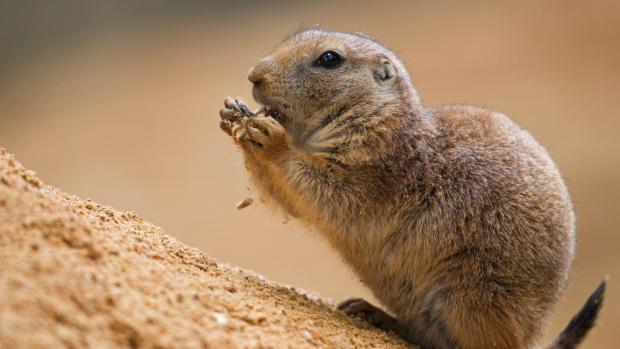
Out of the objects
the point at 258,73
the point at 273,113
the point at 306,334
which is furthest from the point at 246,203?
the point at 306,334

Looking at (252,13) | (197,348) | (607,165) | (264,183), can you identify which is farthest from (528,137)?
(252,13)

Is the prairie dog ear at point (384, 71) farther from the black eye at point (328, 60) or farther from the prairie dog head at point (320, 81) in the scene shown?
the black eye at point (328, 60)

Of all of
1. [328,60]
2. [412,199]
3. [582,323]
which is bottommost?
[582,323]

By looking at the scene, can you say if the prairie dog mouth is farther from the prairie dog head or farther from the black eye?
the black eye

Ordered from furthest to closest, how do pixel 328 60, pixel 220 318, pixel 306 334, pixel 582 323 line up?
pixel 328 60
pixel 582 323
pixel 306 334
pixel 220 318

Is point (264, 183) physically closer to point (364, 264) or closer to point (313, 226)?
point (313, 226)

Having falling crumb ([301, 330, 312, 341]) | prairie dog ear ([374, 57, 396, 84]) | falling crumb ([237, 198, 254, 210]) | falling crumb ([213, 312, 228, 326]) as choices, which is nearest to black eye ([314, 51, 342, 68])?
prairie dog ear ([374, 57, 396, 84])

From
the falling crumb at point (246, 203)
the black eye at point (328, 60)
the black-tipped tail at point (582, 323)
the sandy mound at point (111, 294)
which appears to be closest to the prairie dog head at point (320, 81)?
the black eye at point (328, 60)

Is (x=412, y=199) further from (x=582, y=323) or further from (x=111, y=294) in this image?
(x=111, y=294)
